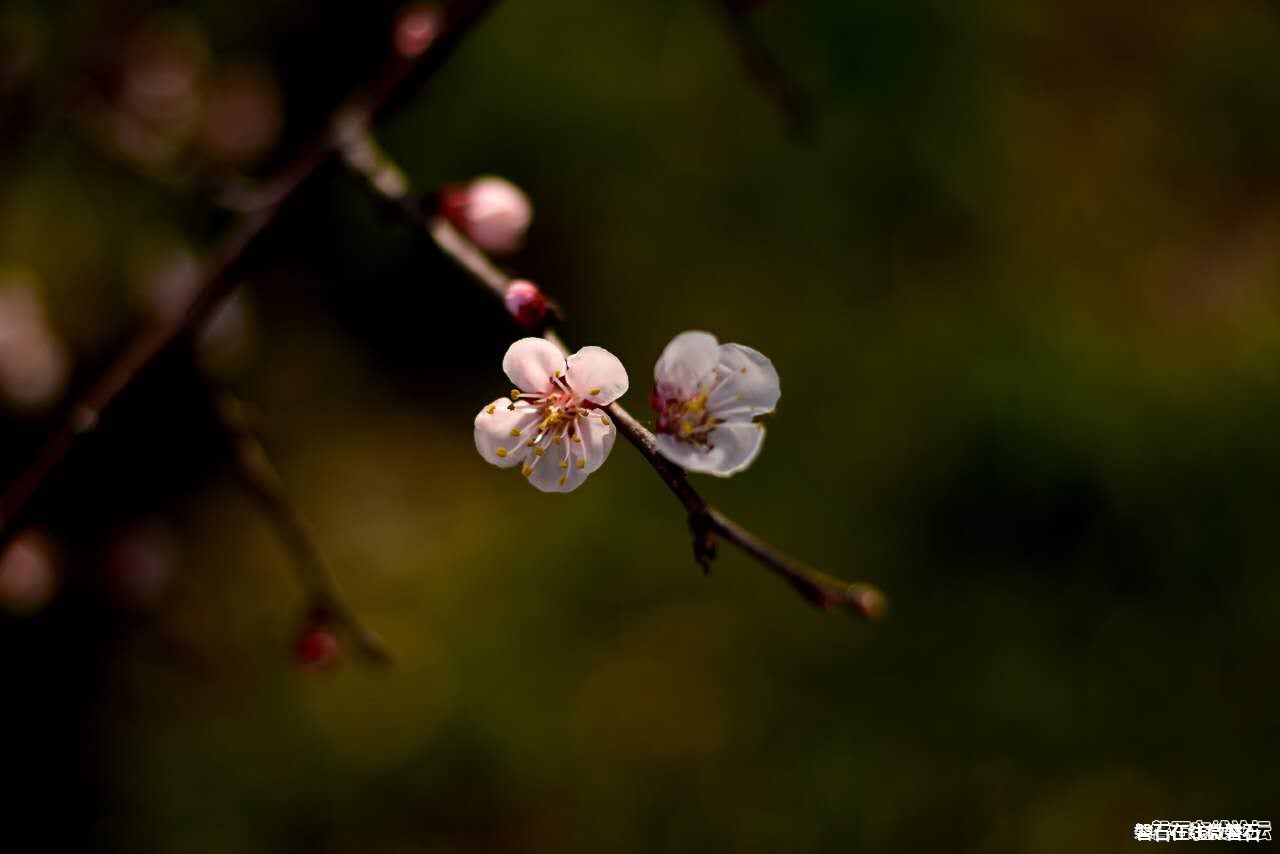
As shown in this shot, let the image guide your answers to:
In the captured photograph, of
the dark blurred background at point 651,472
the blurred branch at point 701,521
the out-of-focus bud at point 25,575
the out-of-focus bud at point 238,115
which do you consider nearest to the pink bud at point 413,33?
the blurred branch at point 701,521

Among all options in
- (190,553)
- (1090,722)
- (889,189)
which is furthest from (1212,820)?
(190,553)

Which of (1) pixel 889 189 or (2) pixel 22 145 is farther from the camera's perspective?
(1) pixel 889 189

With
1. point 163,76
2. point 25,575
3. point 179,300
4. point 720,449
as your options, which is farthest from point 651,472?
point 720,449

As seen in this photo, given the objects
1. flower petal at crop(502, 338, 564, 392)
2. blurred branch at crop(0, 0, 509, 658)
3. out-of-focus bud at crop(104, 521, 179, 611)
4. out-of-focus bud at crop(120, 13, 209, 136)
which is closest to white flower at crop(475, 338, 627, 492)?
flower petal at crop(502, 338, 564, 392)

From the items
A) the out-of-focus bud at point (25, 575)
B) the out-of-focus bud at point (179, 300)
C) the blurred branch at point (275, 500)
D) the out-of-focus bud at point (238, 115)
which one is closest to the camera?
the blurred branch at point (275, 500)

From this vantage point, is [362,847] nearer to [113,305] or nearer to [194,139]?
[113,305]

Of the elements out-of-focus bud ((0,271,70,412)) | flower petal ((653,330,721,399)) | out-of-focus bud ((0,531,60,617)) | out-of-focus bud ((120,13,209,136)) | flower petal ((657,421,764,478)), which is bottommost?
out-of-focus bud ((0,531,60,617))

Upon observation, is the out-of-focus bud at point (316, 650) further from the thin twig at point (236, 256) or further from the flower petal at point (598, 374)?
the flower petal at point (598, 374)

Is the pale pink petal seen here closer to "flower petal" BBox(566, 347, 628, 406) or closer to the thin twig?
"flower petal" BBox(566, 347, 628, 406)
